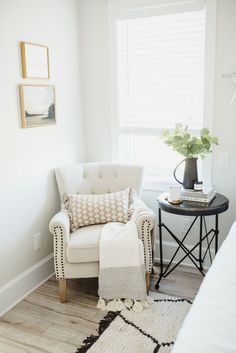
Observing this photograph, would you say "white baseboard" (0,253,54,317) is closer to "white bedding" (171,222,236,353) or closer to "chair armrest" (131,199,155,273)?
"chair armrest" (131,199,155,273)

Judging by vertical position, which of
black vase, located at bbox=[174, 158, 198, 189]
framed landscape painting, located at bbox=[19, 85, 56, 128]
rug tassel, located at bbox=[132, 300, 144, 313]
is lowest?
rug tassel, located at bbox=[132, 300, 144, 313]

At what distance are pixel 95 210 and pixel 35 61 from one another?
1.21m

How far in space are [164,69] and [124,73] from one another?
1.23 feet

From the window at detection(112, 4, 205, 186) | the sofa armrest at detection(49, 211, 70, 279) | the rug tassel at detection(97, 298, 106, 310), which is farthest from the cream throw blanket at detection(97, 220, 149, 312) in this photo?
the window at detection(112, 4, 205, 186)

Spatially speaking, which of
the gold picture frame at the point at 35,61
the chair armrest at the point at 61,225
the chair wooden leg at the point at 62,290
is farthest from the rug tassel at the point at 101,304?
the gold picture frame at the point at 35,61

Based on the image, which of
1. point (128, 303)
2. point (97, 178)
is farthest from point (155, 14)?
point (128, 303)

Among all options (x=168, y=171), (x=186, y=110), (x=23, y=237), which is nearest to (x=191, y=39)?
(x=186, y=110)

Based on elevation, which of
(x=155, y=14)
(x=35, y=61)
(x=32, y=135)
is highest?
(x=155, y=14)

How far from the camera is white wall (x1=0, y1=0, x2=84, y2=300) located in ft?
7.99

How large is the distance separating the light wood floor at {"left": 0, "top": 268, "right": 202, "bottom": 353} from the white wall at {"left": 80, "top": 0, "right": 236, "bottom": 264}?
0.53 metres

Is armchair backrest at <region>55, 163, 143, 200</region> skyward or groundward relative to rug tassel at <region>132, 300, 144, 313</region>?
skyward

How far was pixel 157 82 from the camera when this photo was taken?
9.91 feet

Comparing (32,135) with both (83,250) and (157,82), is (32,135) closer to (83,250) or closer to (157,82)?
(83,250)

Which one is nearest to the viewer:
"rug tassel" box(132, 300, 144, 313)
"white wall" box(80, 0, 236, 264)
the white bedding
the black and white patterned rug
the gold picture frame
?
the white bedding
